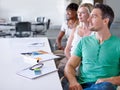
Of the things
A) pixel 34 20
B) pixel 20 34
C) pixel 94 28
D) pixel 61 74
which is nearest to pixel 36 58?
pixel 61 74

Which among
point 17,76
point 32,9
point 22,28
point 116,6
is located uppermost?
point 116,6

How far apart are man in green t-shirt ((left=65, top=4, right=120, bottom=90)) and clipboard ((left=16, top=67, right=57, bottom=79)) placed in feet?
0.67

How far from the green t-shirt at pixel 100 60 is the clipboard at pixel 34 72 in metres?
0.33

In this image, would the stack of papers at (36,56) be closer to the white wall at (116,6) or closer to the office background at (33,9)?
the white wall at (116,6)

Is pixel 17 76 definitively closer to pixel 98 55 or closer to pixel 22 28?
pixel 98 55

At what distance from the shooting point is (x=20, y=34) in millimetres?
6543

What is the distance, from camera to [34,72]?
68.6 inches

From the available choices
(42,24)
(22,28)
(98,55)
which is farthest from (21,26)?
(98,55)

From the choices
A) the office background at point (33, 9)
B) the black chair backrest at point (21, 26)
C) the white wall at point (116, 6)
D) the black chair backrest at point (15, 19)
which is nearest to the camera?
the white wall at point (116, 6)

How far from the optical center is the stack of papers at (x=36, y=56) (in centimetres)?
204

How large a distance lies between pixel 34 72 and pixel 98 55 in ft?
1.80

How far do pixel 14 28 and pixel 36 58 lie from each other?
181 inches

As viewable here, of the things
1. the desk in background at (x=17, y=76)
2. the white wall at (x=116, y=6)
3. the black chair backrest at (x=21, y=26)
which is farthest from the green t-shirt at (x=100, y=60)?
the black chair backrest at (x=21, y=26)

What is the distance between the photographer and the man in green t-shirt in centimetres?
196
